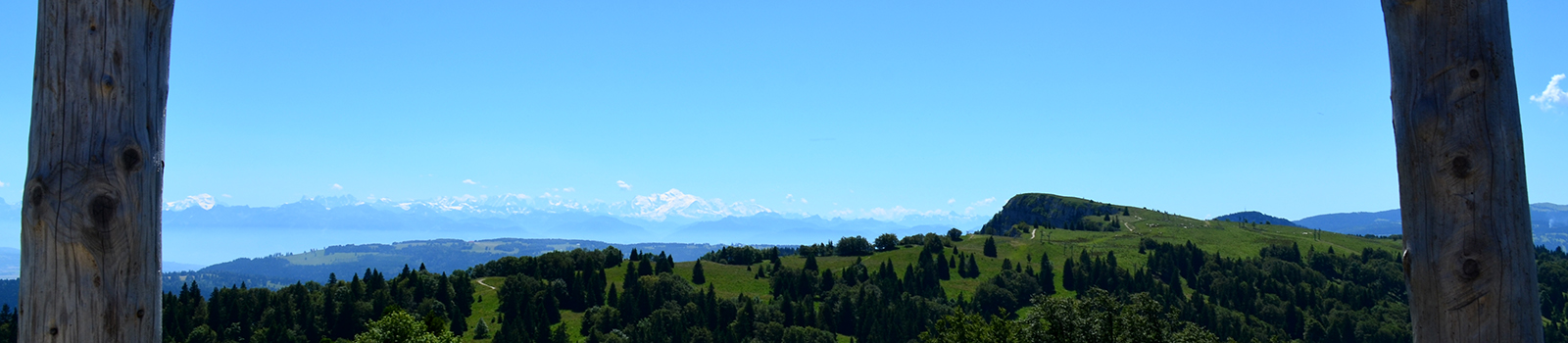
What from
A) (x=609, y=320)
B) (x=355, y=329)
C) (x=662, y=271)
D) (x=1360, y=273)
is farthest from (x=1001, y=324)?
(x=1360, y=273)

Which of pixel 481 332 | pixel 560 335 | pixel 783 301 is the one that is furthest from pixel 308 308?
pixel 783 301

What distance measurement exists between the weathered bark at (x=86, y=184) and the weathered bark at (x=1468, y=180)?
27.1 ft

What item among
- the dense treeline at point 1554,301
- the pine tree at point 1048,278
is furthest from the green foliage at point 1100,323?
the dense treeline at point 1554,301

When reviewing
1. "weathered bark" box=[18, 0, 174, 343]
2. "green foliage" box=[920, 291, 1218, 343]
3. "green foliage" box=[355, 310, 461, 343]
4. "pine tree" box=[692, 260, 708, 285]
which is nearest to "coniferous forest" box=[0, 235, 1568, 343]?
"pine tree" box=[692, 260, 708, 285]

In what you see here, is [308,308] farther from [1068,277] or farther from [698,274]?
[1068,277]

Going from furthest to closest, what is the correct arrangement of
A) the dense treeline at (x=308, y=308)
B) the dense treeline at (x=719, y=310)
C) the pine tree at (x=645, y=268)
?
the pine tree at (x=645, y=268)
the dense treeline at (x=719, y=310)
the dense treeline at (x=308, y=308)

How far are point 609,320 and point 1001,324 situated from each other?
335 feet

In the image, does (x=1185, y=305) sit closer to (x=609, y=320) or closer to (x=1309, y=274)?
(x=1309, y=274)

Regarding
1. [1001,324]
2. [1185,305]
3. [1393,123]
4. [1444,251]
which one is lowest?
[1185,305]

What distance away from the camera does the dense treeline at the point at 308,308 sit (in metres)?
117

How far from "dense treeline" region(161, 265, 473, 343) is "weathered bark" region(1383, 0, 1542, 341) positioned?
381 feet

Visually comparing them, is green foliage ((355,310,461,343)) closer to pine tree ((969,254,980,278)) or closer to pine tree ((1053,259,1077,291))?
pine tree ((969,254,980,278))

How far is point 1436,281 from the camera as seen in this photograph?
211 inches

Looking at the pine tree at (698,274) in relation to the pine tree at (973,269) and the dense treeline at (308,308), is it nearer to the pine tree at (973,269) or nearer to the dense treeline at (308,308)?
the dense treeline at (308,308)
